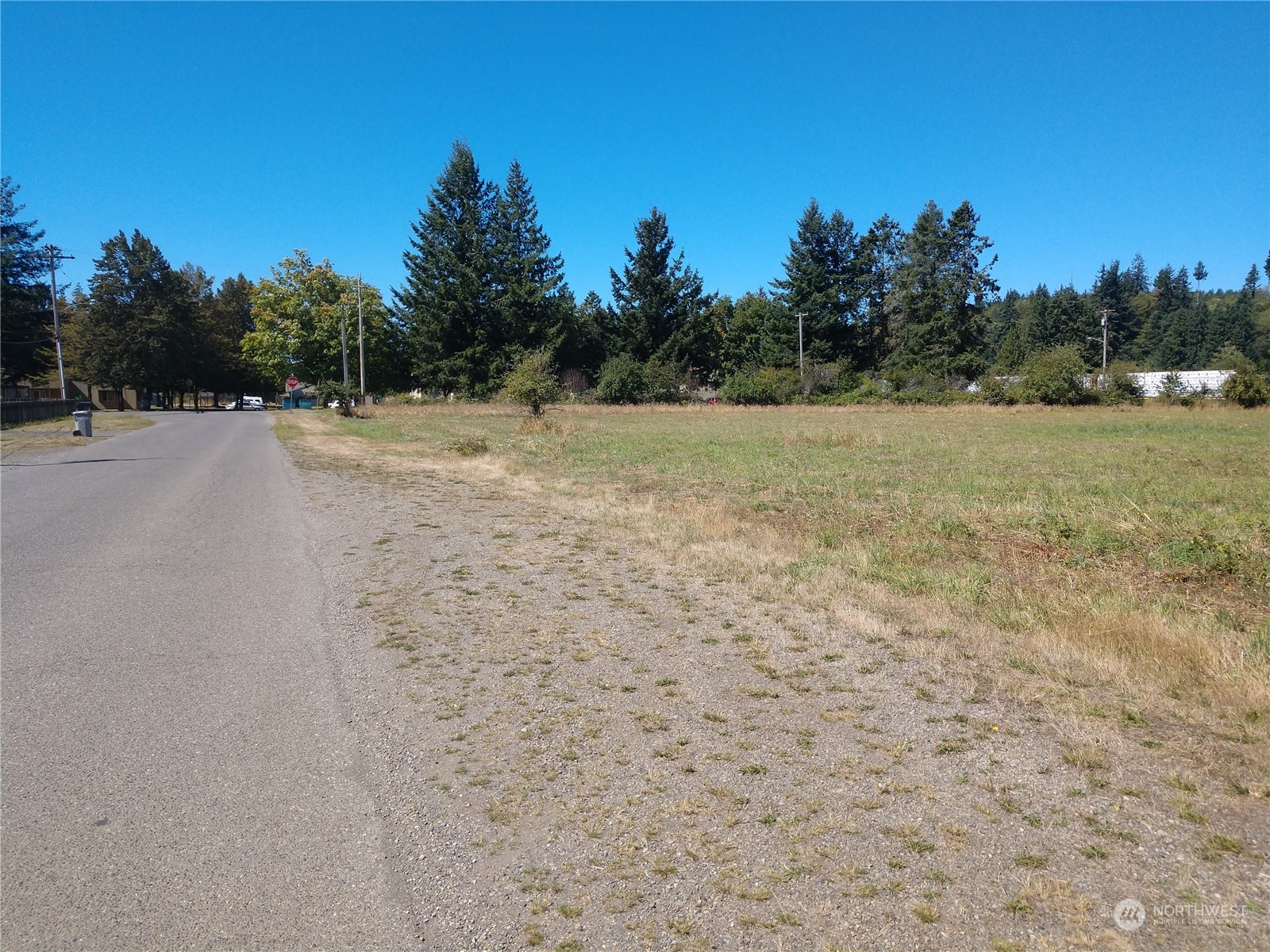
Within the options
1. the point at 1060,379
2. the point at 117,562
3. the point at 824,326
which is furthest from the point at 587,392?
the point at 117,562

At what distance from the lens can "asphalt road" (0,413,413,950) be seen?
2863 mm

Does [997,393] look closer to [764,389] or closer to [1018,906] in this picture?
[764,389]

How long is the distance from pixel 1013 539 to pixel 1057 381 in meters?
48.9

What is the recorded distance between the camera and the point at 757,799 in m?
3.61

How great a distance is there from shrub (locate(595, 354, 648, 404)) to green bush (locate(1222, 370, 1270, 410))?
39.5 meters

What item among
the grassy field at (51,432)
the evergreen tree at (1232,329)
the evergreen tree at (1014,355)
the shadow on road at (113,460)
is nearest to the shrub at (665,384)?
the evergreen tree at (1014,355)

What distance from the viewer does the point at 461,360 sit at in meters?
66.1

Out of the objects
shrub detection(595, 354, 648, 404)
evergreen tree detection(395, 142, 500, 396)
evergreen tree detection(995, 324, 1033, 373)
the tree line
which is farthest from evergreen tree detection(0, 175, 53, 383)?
evergreen tree detection(995, 324, 1033, 373)

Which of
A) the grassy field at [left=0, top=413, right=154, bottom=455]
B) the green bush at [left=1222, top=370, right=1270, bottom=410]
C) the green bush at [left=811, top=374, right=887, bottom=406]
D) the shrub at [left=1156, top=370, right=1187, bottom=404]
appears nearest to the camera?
the grassy field at [left=0, top=413, right=154, bottom=455]

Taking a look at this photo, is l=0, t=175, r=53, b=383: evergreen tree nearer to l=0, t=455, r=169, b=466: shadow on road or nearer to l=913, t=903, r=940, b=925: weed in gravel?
l=0, t=455, r=169, b=466: shadow on road

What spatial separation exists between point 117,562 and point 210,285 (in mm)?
110171

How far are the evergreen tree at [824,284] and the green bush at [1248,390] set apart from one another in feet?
97.3

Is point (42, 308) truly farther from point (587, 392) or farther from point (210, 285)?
point (210, 285)

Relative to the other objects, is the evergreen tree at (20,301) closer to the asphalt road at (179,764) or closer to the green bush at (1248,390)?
the asphalt road at (179,764)
